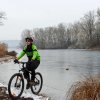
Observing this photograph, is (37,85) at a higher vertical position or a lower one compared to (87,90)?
lower

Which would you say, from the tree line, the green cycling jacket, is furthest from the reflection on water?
the tree line

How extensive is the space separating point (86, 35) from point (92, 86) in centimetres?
10229

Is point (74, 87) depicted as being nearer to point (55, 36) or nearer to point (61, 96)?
point (61, 96)

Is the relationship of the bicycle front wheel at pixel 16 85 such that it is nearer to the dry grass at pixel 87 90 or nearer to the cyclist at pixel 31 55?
the cyclist at pixel 31 55

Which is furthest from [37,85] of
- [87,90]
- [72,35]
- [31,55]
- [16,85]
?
[72,35]

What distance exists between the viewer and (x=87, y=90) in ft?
26.2

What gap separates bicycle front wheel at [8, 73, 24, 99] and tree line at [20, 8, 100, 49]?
89667 mm

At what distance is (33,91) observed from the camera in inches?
423

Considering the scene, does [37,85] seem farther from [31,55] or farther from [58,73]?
[58,73]

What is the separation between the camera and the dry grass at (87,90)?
25.7 feet

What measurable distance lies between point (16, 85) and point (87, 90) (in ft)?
8.44

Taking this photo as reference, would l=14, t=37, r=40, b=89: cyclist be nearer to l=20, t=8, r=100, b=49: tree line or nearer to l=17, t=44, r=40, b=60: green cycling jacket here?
l=17, t=44, r=40, b=60: green cycling jacket

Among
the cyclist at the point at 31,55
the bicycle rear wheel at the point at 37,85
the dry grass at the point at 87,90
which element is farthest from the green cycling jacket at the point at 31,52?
the dry grass at the point at 87,90

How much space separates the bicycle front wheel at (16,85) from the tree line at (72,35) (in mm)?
89667
